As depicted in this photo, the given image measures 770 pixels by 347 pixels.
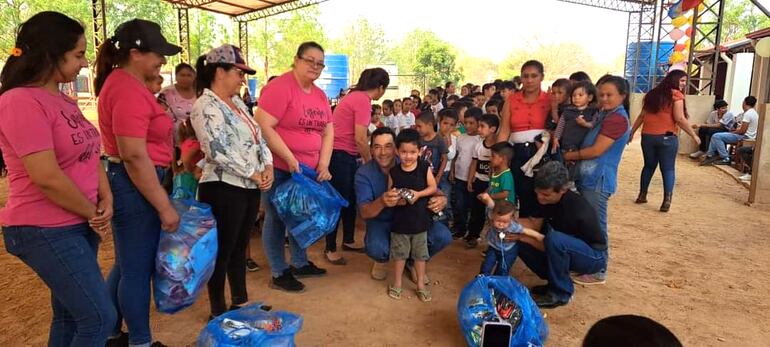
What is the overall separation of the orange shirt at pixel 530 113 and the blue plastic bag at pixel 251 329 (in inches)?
99.4

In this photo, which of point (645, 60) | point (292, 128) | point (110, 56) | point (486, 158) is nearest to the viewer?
point (110, 56)

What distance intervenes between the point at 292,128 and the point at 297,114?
0.11 meters

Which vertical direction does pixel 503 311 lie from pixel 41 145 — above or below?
below

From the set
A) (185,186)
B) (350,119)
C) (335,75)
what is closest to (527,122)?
(350,119)

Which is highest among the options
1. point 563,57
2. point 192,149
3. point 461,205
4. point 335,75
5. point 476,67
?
point 563,57

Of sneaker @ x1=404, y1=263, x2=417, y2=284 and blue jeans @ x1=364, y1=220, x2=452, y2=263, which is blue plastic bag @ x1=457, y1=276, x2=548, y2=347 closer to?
blue jeans @ x1=364, y1=220, x2=452, y2=263

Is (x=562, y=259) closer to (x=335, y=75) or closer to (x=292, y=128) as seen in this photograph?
(x=292, y=128)

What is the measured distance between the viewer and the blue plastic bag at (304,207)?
3.20 metres

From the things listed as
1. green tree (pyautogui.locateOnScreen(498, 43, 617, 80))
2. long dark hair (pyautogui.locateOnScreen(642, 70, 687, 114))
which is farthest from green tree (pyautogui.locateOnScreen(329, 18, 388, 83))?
long dark hair (pyautogui.locateOnScreen(642, 70, 687, 114))

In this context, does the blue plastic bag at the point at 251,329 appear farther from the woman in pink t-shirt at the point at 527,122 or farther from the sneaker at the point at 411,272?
the woman in pink t-shirt at the point at 527,122

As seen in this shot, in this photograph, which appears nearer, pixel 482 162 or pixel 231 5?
pixel 482 162

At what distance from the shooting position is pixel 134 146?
207 cm

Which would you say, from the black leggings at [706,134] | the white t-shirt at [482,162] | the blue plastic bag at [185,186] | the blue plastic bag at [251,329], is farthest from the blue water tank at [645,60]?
the blue plastic bag at [251,329]

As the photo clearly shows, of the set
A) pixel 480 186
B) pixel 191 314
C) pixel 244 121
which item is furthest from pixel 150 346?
pixel 480 186
